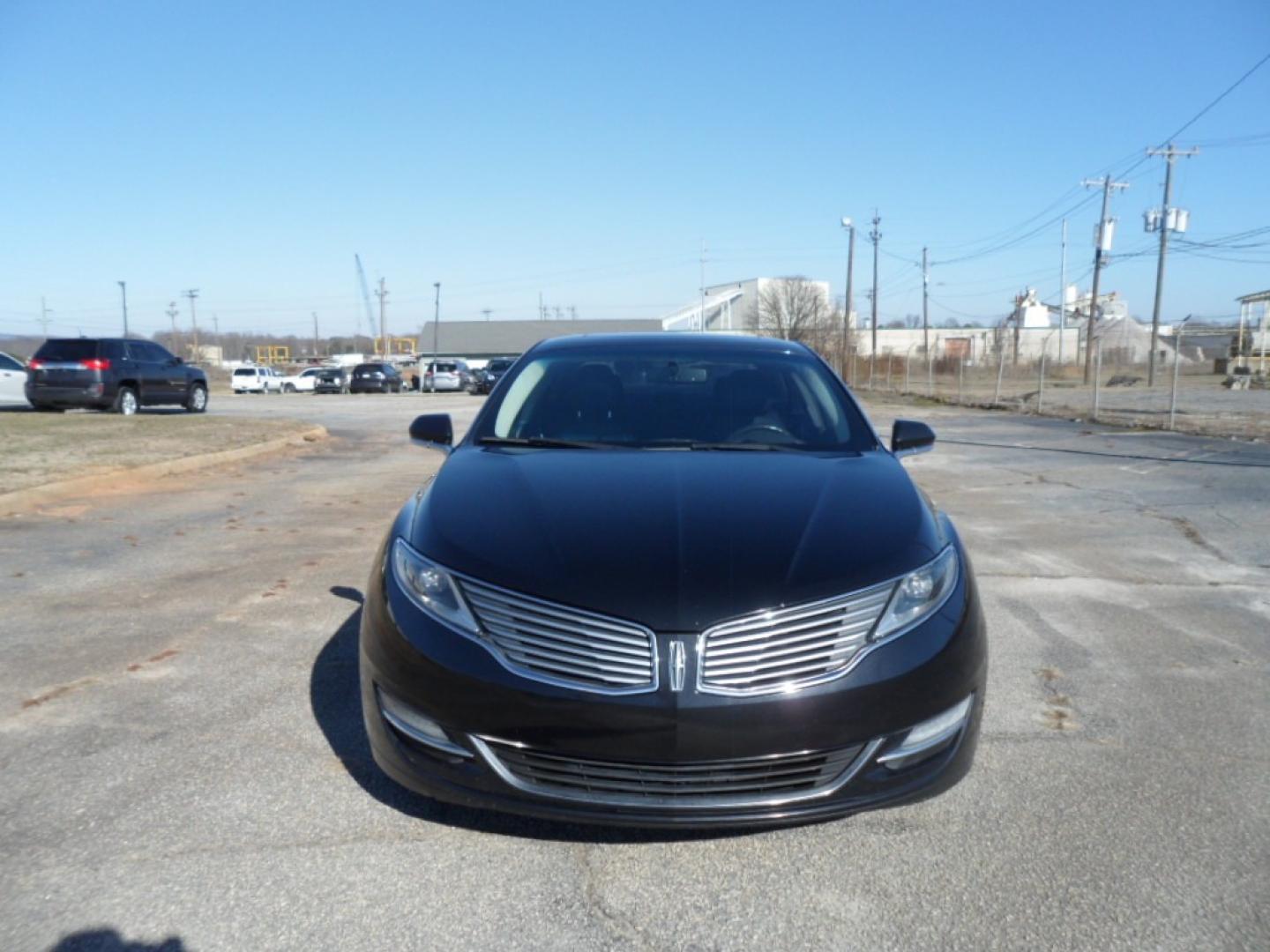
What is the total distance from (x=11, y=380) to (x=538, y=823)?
69.5 feet

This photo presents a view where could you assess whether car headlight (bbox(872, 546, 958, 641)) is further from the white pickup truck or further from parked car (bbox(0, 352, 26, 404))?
the white pickup truck

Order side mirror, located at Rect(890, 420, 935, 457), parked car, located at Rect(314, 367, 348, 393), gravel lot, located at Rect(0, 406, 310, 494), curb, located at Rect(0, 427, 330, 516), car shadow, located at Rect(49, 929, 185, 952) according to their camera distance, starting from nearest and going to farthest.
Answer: car shadow, located at Rect(49, 929, 185, 952) → side mirror, located at Rect(890, 420, 935, 457) → curb, located at Rect(0, 427, 330, 516) → gravel lot, located at Rect(0, 406, 310, 494) → parked car, located at Rect(314, 367, 348, 393)

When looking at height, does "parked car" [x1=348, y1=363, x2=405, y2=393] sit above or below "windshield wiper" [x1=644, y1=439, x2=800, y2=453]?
below

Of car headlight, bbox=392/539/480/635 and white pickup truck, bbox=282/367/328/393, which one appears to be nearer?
car headlight, bbox=392/539/480/635

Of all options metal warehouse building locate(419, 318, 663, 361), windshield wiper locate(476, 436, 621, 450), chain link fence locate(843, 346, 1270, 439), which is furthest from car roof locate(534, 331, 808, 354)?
metal warehouse building locate(419, 318, 663, 361)

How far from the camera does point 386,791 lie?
3381 mm

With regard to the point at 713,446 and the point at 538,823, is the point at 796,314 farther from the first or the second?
the point at 538,823

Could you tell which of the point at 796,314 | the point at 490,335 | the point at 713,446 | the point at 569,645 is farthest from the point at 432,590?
the point at 490,335

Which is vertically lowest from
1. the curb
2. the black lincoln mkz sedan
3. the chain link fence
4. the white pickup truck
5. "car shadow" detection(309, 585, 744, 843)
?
the white pickup truck

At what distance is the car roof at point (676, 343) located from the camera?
16.7 ft

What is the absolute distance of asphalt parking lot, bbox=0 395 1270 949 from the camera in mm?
2682

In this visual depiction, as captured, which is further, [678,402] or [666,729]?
[678,402]

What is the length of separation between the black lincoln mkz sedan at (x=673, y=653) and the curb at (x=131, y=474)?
702cm

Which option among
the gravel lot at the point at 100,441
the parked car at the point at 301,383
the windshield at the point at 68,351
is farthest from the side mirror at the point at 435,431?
the parked car at the point at 301,383
